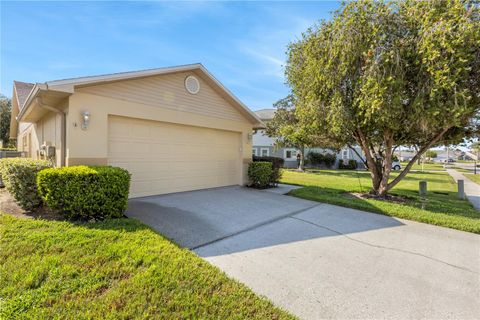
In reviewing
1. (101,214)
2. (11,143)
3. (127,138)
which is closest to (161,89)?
(127,138)

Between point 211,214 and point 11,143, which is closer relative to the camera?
point 211,214

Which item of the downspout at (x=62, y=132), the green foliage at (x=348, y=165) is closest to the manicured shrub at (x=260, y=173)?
the downspout at (x=62, y=132)

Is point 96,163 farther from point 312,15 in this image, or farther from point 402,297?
point 312,15

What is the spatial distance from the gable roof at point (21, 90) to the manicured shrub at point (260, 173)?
38.7 ft

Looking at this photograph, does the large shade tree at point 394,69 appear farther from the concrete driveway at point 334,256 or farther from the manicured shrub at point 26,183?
the manicured shrub at point 26,183

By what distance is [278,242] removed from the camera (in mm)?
4316

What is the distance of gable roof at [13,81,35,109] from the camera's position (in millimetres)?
11820

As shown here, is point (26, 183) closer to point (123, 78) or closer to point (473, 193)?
point (123, 78)

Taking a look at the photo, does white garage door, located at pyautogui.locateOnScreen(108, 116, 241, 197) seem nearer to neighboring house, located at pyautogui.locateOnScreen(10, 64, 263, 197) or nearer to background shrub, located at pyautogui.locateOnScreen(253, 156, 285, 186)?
neighboring house, located at pyautogui.locateOnScreen(10, 64, 263, 197)

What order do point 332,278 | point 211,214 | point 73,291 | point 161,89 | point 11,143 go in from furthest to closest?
1. point 11,143
2. point 161,89
3. point 211,214
4. point 332,278
5. point 73,291

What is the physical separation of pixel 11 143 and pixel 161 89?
35.0 meters

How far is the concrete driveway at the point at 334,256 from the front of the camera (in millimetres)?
2703

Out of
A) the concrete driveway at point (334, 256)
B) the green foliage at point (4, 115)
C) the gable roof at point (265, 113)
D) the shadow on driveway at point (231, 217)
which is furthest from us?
the gable roof at point (265, 113)

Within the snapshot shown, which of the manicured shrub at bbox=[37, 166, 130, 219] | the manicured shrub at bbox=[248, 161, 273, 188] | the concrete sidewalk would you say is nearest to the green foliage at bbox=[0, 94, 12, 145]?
the manicured shrub at bbox=[37, 166, 130, 219]
